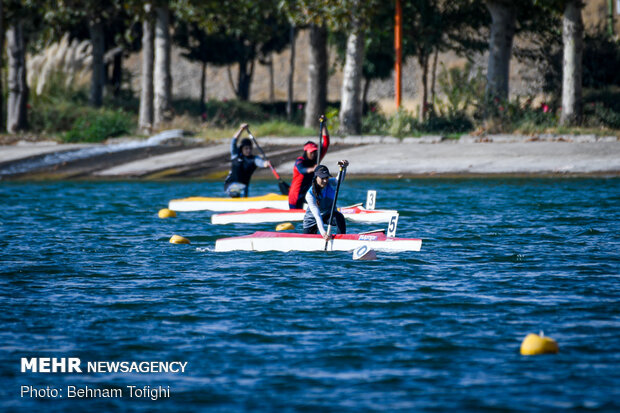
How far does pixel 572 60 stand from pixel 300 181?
13.3 metres

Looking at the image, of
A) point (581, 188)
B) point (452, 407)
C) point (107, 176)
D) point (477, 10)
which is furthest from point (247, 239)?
point (477, 10)

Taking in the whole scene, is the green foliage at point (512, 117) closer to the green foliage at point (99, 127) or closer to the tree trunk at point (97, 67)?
the green foliage at point (99, 127)

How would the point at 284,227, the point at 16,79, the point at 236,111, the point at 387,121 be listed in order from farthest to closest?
1. the point at 236,111
2. the point at 16,79
3. the point at 387,121
4. the point at 284,227

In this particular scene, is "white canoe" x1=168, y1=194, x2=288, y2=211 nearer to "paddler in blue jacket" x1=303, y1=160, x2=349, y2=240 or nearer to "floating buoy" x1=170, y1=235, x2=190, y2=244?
"floating buoy" x1=170, y1=235, x2=190, y2=244

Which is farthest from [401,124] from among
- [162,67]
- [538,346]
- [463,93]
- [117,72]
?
[538,346]

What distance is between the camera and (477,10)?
33906mm

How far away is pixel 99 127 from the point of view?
32.2 m

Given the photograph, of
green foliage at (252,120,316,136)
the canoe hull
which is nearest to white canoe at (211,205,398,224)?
the canoe hull

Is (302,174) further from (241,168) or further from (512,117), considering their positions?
(512,117)

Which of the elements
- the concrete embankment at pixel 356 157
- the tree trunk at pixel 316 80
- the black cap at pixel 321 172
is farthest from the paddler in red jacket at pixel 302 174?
the tree trunk at pixel 316 80

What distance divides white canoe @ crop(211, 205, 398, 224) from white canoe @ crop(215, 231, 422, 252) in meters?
3.32

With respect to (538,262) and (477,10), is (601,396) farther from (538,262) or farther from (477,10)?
(477,10)

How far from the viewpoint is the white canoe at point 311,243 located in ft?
45.5

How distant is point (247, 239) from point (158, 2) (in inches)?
765
